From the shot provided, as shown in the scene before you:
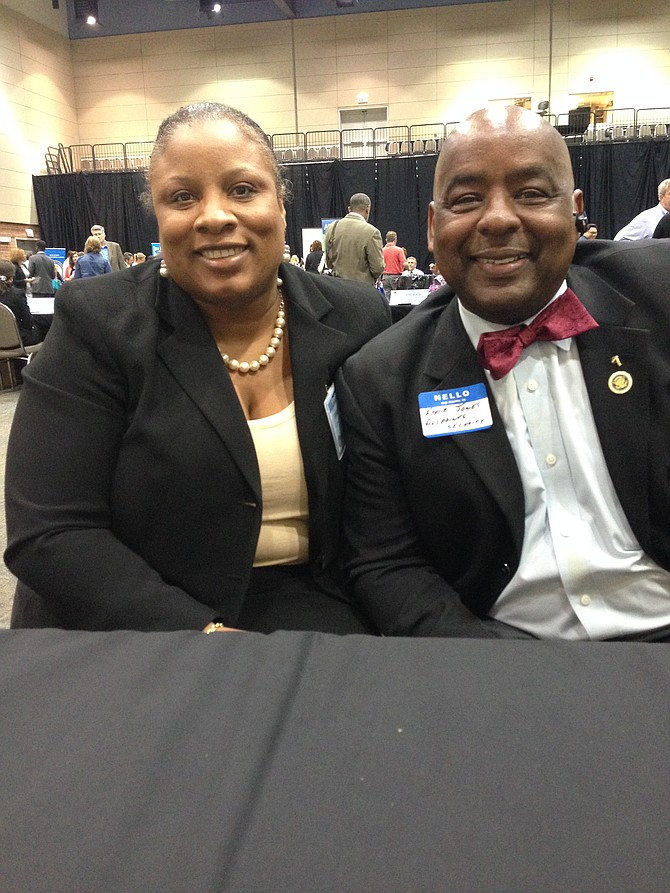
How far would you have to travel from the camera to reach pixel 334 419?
4.34ft

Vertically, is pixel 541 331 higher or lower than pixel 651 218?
lower

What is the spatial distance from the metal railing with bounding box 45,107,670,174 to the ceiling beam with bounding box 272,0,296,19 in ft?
7.68

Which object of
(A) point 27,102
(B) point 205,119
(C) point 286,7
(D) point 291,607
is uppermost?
(C) point 286,7

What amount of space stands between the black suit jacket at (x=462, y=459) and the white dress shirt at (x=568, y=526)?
0.02 m

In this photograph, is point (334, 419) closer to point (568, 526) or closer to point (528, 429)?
point (528, 429)

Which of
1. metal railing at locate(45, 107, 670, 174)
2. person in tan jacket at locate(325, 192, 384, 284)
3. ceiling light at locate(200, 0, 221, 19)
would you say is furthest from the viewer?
ceiling light at locate(200, 0, 221, 19)

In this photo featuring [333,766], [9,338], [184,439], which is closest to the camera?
[333,766]

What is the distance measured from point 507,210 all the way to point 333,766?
3.05ft

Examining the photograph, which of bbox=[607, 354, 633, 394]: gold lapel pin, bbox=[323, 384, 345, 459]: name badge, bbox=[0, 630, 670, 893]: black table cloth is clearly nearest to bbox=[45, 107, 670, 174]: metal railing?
bbox=[323, 384, 345, 459]: name badge

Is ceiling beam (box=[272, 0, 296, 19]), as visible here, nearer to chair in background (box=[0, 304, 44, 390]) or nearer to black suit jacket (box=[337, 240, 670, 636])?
chair in background (box=[0, 304, 44, 390])

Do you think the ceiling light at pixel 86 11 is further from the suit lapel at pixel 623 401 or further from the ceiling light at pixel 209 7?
the suit lapel at pixel 623 401

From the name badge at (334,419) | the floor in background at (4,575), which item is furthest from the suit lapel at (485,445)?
the floor in background at (4,575)

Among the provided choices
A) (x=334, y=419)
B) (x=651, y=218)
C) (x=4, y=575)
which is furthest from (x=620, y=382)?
(x=651, y=218)

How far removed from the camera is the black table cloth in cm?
37
